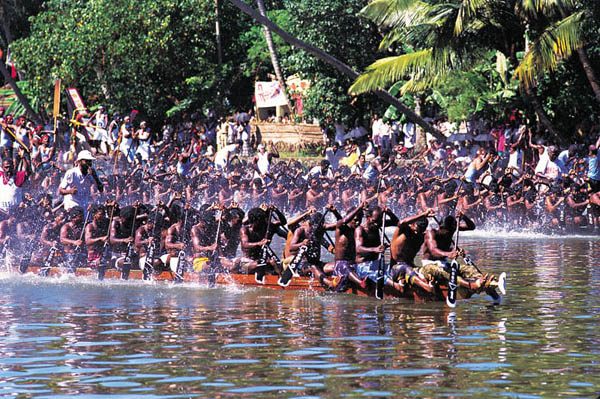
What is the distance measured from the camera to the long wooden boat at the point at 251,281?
14.4 m

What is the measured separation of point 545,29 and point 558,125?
5670 mm

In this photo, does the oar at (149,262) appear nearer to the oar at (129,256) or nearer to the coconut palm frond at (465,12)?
the oar at (129,256)

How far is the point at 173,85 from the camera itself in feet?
142

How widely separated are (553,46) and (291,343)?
13.1 m

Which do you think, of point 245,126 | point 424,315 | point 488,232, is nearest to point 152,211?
point 424,315

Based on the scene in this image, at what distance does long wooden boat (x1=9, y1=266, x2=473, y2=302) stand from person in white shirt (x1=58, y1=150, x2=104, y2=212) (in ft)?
3.90

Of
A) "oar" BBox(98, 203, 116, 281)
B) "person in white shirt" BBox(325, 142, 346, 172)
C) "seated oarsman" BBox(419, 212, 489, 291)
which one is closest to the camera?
"seated oarsman" BBox(419, 212, 489, 291)

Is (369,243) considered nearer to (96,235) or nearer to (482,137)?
(96,235)

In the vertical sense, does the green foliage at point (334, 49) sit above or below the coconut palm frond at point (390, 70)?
above

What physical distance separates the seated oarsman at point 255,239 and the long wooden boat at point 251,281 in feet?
0.59

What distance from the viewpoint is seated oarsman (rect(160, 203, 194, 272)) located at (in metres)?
17.2

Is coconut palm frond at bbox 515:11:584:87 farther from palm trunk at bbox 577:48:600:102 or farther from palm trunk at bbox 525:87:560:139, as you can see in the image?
palm trunk at bbox 525:87:560:139

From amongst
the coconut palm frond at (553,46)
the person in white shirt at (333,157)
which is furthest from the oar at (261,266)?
the person in white shirt at (333,157)

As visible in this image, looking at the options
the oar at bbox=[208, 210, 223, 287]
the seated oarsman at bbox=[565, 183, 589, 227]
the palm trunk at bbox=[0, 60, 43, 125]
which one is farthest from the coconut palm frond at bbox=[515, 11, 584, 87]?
A: the palm trunk at bbox=[0, 60, 43, 125]
